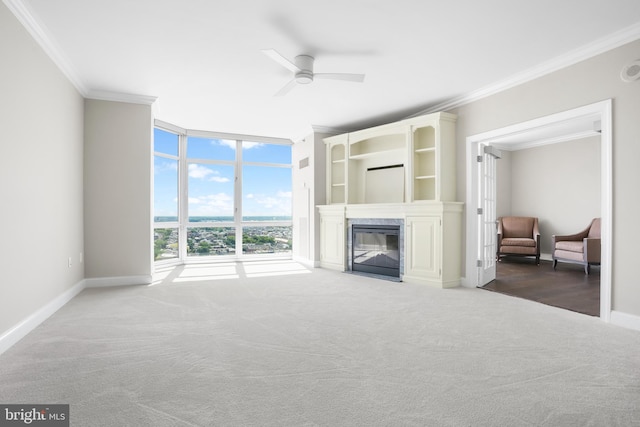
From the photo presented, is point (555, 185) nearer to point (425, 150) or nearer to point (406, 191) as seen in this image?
point (406, 191)

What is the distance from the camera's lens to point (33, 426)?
Result: 163cm

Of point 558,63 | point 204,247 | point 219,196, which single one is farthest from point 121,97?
point 558,63

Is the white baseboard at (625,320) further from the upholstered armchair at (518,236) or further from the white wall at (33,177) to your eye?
the white wall at (33,177)

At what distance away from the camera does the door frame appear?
10.3 feet

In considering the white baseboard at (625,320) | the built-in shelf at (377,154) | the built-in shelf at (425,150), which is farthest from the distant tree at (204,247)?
the white baseboard at (625,320)

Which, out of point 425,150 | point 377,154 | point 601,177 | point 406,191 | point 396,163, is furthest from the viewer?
point 377,154

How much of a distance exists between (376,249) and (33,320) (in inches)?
169

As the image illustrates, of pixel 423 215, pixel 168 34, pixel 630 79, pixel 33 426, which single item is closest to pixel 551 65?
pixel 630 79

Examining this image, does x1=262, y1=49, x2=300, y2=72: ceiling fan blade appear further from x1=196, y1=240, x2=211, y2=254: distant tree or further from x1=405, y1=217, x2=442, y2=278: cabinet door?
x1=196, y1=240, x2=211, y2=254: distant tree

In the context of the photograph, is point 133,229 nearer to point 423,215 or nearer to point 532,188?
point 423,215

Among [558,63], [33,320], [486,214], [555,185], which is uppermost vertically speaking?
[558,63]

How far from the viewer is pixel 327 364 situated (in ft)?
7.36

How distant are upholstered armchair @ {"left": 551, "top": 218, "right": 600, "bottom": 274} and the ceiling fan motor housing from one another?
5.52 meters

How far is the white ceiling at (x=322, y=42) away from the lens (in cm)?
268
